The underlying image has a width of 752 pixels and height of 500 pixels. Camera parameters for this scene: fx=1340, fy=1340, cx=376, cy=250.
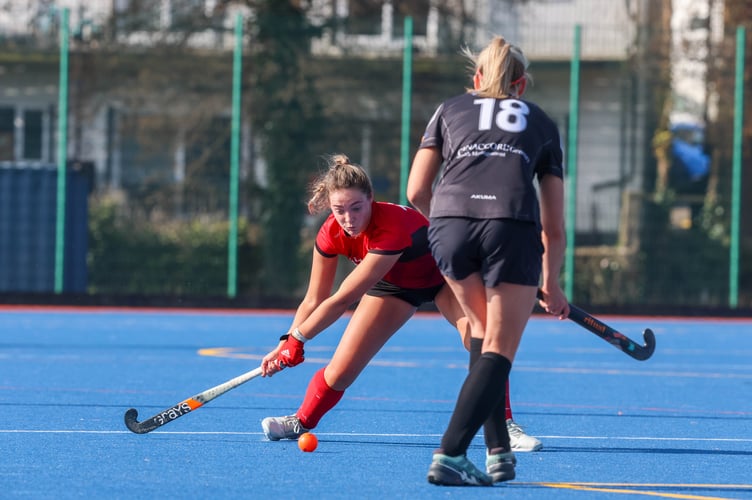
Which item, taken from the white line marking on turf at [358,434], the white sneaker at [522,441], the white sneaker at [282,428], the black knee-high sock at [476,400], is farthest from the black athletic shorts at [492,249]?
the white line marking on turf at [358,434]

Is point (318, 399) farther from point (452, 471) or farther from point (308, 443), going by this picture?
point (452, 471)

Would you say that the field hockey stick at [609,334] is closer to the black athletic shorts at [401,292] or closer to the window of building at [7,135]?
the black athletic shorts at [401,292]

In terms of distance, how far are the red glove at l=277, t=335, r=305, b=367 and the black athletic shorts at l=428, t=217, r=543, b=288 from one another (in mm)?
1038

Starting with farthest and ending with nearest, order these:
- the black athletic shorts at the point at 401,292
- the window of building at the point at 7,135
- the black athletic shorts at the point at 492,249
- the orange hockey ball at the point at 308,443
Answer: the window of building at the point at 7,135
the black athletic shorts at the point at 401,292
the orange hockey ball at the point at 308,443
the black athletic shorts at the point at 492,249

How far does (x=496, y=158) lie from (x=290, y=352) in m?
1.40

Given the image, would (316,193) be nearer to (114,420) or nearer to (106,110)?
(114,420)

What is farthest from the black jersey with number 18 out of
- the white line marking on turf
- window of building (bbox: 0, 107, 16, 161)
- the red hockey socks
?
window of building (bbox: 0, 107, 16, 161)

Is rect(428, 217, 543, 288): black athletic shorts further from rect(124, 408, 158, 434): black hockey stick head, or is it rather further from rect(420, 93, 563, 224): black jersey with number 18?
rect(124, 408, 158, 434): black hockey stick head

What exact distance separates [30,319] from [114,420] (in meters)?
7.90

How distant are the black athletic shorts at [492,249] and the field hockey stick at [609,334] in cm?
38

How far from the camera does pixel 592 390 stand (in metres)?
8.74

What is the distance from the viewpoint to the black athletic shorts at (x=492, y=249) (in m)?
4.81

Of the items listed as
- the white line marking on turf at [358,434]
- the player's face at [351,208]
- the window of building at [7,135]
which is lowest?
the white line marking on turf at [358,434]

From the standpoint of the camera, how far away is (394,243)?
18.5ft
